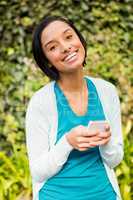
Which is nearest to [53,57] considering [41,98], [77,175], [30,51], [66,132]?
[41,98]

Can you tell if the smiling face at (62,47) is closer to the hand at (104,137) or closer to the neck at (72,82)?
the neck at (72,82)

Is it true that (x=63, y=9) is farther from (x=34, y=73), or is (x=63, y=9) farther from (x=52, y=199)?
(x=52, y=199)

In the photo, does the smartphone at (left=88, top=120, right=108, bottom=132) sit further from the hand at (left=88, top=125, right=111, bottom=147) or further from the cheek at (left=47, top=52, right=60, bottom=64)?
the cheek at (left=47, top=52, right=60, bottom=64)

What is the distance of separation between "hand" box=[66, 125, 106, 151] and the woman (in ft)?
0.16

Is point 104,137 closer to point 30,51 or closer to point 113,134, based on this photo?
point 113,134

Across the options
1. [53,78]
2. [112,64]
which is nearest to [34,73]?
[112,64]

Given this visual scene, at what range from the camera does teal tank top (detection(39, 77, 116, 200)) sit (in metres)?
2.42

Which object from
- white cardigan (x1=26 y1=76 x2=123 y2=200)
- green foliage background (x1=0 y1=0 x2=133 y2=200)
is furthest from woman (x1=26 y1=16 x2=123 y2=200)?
green foliage background (x1=0 y1=0 x2=133 y2=200)

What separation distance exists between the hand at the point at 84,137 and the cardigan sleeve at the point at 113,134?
17 cm

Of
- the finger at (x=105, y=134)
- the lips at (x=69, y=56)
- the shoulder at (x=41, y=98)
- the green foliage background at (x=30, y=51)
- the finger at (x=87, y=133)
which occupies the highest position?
the lips at (x=69, y=56)

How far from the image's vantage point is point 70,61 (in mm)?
2443

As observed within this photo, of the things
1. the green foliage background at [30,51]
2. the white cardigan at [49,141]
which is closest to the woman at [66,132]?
the white cardigan at [49,141]

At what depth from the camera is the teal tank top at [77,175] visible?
242cm

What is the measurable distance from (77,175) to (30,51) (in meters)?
3.48
